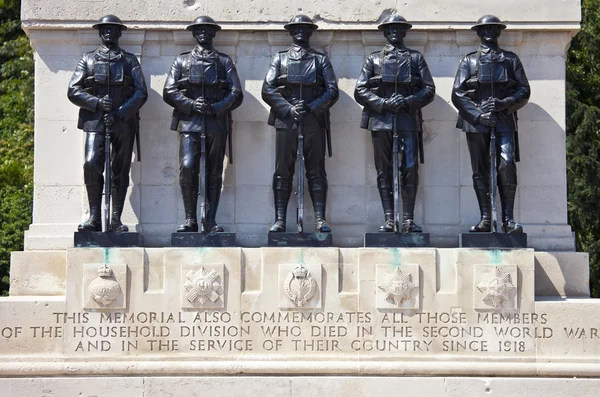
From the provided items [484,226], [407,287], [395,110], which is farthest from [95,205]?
[484,226]

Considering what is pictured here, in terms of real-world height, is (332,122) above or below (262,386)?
above

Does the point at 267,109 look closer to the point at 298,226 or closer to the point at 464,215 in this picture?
the point at 298,226

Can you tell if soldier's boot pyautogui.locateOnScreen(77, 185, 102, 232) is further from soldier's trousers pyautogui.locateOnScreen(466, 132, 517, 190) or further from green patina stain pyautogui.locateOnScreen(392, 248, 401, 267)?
soldier's trousers pyautogui.locateOnScreen(466, 132, 517, 190)

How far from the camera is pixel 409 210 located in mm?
19766

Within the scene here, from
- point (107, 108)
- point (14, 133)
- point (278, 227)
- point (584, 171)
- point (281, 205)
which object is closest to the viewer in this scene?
point (107, 108)

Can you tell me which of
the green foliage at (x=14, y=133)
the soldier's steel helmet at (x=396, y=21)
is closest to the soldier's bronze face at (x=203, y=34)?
the soldier's steel helmet at (x=396, y=21)

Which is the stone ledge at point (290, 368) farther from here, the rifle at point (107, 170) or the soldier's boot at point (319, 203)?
the soldier's boot at point (319, 203)

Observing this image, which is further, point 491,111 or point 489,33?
point 489,33

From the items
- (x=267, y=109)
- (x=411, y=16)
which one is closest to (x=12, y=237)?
(x=267, y=109)

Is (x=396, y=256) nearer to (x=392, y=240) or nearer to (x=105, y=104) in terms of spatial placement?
(x=392, y=240)

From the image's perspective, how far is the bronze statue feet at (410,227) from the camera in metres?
19.6

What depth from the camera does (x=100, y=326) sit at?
1897cm

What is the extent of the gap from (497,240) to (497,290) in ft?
2.85

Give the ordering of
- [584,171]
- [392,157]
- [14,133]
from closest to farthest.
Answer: [392,157] < [584,171] < [14,133]
